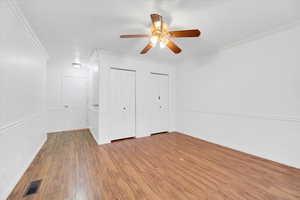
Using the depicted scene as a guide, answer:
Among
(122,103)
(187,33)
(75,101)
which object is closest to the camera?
(187,33)

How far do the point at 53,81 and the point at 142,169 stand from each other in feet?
15.2

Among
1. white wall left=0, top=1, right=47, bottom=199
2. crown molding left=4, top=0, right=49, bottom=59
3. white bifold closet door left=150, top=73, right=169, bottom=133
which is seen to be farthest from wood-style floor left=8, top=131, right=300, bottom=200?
crown molding left=4, top=0, right=49, bottom=59

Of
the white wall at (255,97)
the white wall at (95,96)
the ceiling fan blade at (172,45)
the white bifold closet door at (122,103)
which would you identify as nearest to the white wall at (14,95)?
the white wall at (95,96)

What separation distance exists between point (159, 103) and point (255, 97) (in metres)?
2.64

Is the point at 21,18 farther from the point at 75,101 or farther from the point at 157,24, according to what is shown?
the point at 75,101

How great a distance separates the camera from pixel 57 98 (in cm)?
465

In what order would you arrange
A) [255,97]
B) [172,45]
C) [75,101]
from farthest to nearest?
1. [75,101]
2. [255,97]
3. [172,45]

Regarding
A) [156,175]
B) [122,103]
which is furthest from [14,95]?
[156,175]

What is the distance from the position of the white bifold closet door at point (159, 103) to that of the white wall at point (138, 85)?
6.9 inches

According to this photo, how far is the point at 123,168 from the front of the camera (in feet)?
7.16

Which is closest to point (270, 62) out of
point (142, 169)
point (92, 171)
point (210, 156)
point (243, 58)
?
point (243, 58)

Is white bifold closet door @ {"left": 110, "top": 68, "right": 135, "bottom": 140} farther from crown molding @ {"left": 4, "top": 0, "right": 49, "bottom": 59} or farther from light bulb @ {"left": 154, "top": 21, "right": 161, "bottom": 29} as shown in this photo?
light bulb @ {"left": 154, "top": 21, "right": 161, "bottom": 29}

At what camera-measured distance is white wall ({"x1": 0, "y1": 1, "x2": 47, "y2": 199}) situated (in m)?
1.47

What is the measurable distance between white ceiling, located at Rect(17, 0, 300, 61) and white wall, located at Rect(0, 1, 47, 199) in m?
0.29
